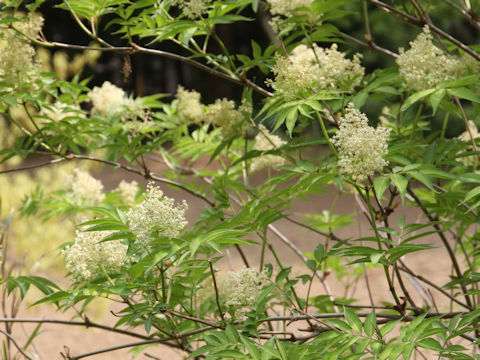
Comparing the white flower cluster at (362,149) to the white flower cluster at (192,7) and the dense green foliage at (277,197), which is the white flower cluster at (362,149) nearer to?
the dense green foliage at (277,197)

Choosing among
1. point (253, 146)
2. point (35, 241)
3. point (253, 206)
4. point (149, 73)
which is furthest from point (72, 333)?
point (149, 73)

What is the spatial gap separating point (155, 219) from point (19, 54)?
3.74 feet

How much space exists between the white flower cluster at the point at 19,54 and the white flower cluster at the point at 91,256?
0.90 m

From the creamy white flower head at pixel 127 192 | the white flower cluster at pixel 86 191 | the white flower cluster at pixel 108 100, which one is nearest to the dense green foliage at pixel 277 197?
the white flower cluster at pixel 86 191

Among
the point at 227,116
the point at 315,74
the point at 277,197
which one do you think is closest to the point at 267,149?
the point at 227,116

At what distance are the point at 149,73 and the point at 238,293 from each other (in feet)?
50.2

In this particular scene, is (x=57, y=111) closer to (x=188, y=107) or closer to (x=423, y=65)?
(x=188, y=107)

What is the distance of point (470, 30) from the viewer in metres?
11.2

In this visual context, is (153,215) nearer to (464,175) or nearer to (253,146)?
(464,175)

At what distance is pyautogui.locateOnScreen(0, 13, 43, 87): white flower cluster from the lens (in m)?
2.31

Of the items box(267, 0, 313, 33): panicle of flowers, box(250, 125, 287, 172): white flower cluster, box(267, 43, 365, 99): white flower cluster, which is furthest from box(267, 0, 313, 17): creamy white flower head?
box(250, 125, 287, 172): white flower cluster

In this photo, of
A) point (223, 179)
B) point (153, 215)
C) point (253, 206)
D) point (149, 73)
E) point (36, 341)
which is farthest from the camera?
point (149, 73)

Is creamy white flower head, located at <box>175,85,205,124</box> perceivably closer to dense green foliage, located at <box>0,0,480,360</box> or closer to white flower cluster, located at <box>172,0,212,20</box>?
dense green foliage, located at <box>0,0,480,360</box>

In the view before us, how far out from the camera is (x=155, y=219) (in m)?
1.59
